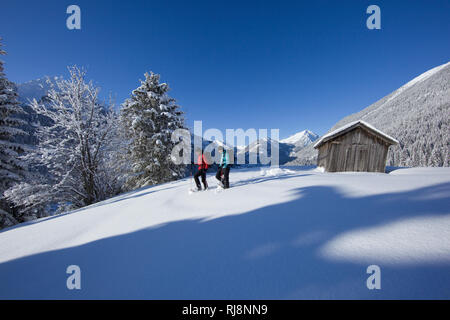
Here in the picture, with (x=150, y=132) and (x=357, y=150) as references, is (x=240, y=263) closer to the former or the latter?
(x=150, y=132)

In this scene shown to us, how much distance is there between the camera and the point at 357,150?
1211 centimetres

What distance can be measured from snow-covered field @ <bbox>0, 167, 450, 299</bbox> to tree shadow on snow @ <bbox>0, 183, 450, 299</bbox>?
0.01 metres

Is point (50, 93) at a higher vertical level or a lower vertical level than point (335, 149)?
higher

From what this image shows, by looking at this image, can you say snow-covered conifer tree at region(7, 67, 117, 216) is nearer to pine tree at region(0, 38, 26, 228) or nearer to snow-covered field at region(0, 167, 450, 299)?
pine tree at region(0, 38, 26, 228)

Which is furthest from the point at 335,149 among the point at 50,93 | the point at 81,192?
the point at 50,93

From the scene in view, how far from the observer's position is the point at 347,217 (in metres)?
2.59

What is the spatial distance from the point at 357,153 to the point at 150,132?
1674 cm

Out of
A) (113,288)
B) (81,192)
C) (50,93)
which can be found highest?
(50,93)

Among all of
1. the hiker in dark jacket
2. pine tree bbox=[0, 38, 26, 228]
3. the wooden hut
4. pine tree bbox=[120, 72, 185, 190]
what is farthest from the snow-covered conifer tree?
the wooden hut
